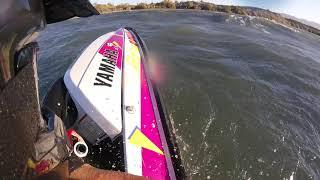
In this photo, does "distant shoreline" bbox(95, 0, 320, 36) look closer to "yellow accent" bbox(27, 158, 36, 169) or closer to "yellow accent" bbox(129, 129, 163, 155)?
"yellow accent" bbox(129, 129, 163, 155)

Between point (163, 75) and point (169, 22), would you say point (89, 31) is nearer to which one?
point (169, 22)

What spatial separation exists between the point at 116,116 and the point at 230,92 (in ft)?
10.5

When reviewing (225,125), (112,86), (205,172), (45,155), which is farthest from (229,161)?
(45,155)

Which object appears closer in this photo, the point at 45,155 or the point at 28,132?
the point at 28,132

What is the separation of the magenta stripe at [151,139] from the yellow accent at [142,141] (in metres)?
0.05

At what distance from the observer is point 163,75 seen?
8062 millimetres

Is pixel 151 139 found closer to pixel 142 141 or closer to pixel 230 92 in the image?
A: pixel 142 141

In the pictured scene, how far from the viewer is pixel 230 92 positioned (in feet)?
24.9

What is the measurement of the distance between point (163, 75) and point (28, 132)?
21.9ft

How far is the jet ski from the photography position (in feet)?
14.9

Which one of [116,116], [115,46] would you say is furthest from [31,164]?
[115,46]

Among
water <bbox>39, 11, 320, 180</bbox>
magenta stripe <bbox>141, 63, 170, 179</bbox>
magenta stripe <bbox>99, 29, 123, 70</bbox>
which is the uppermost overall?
magenta stripe <bbox>99, 29, 123, 70</bbox>

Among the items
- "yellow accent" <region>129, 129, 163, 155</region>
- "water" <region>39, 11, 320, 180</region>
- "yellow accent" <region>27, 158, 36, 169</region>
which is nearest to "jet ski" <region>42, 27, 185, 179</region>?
"yellow accent" <region>129, 129, 163, 155</region>

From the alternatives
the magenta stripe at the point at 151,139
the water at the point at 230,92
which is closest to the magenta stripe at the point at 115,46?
the magenta stripe at the point at 151,139
